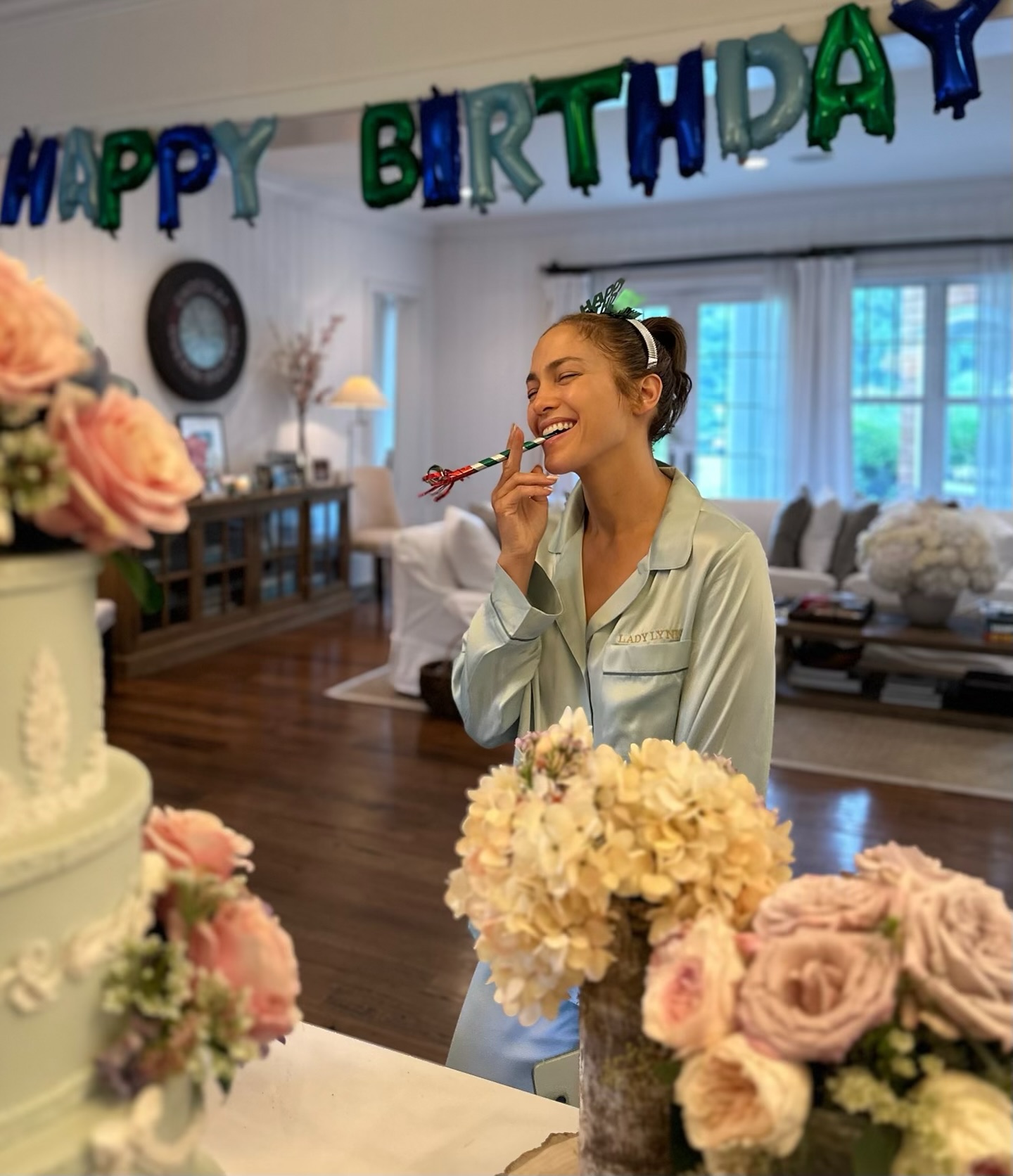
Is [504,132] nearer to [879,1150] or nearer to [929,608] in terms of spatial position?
[929,608]

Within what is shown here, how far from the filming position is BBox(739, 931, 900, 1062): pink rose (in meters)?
0.64

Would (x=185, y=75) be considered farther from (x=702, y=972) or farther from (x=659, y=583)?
(x=702, y=972)

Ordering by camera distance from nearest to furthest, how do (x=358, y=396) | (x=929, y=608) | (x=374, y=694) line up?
(x=929, y=608), (x=374, y=694), (x=358, y=396)

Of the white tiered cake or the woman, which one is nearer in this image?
the white tiered cake

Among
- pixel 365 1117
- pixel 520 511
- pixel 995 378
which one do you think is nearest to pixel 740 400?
pixel 995 378

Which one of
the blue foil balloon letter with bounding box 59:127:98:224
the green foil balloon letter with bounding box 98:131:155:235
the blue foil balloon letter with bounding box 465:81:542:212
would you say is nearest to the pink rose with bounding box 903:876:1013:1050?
the blue foil balloon letter with bounding box 465:81:542:212

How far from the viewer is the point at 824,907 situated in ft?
2.29

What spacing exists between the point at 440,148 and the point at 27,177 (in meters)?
1.77

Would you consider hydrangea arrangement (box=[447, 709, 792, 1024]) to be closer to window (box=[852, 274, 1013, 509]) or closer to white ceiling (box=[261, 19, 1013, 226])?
white ceiling (box=[261, 19, 1013, 226])

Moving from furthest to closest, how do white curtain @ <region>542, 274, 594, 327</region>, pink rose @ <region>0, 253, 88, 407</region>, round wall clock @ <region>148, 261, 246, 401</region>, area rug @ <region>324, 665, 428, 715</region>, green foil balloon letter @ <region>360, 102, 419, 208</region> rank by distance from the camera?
1. white curtain @ <region>542, 274, 594, 327</region>
2. round wall clock @ <region>148, 261, 246, 401</region>
3. area rug @ <region>324, 665, 428, 715</region>
4. green foil balloon letter @ <region>360, 102, 419, 208</region>
5. pink rose @ <region>0, 253, 88, 407</region>

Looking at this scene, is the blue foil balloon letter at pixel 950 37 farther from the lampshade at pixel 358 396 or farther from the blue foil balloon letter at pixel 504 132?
the lampshade at pixel 358 396

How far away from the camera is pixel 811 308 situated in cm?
799

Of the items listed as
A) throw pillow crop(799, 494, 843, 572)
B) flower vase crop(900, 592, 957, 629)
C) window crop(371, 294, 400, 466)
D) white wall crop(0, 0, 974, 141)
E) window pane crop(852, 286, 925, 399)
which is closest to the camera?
white wall crop(0, 0, 974, 141)

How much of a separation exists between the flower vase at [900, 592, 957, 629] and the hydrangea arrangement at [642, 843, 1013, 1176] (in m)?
4.69
